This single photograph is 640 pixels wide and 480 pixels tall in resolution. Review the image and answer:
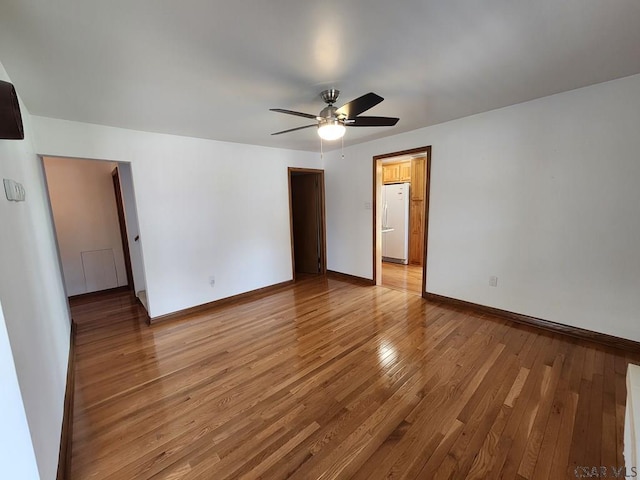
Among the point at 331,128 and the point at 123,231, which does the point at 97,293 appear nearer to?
the point at 123,231

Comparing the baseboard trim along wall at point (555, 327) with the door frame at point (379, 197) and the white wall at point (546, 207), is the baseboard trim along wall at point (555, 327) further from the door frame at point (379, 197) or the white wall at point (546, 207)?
the door frame at point (379, 197)

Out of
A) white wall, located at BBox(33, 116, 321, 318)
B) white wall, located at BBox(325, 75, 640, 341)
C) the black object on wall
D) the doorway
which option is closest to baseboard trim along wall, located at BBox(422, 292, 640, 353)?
white wall, located at BBox(325, 75, 640, 341)

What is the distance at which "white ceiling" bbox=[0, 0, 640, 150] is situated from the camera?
128 centimetres

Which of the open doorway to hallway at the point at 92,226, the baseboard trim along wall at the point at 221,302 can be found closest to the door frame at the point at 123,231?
the open doorway to hallway at the point at 92,226

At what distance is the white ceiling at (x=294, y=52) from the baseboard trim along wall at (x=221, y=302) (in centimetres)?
231

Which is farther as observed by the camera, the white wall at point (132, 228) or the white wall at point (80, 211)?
the white wall at point (80, 211)

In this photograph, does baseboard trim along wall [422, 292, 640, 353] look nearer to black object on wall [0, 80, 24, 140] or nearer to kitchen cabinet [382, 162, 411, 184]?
kitchen cabinet [382, 162, 411, 184]

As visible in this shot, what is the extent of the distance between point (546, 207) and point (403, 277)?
98.0 inches

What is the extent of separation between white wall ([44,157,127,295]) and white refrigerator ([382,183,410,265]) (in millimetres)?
5149

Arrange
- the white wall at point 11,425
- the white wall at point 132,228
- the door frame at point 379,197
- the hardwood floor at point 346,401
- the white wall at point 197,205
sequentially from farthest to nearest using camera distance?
the white wall at point 132,228, the door frame at point 379,197, the white wall at point 197,205, the hardwood floor at point 346,401, the white wall at point 11,425

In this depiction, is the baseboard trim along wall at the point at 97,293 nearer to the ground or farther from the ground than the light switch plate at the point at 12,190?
nearer to the ground

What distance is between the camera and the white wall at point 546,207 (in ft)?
7.42

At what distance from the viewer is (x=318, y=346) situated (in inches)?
99.7

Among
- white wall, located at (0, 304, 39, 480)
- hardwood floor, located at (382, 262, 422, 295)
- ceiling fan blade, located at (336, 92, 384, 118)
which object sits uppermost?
ceiling fan blade, located at (336, 92, 384, 118)
